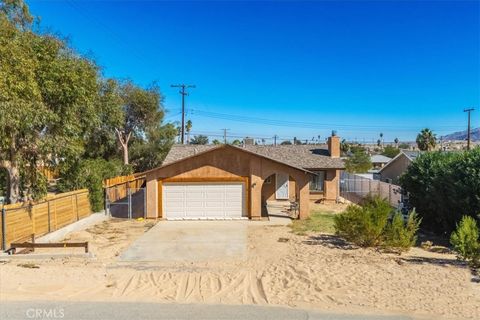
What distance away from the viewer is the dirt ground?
8.20m

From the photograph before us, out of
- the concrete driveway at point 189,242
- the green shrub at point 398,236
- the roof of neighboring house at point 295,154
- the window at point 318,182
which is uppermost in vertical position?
the roof of neighboring house at point 295,154

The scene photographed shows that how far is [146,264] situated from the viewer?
1189cm

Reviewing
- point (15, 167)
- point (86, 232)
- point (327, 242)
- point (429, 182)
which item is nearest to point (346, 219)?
point (327, 242)

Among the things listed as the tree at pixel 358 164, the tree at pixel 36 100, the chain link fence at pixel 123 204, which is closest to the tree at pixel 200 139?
the tree at pixel 358 164

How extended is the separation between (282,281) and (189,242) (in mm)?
6368

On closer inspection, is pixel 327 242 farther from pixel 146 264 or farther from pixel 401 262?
pixel 146 264

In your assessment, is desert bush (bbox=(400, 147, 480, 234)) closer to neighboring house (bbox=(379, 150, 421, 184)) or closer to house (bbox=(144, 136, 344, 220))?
house (bbox=(144, 136, 344, 220))

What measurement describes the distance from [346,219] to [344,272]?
172 inches

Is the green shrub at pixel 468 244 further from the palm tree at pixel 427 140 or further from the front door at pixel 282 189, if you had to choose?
the palm tree at pixel 427 140

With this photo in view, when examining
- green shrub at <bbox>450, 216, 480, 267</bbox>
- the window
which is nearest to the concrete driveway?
green shrub at <bbox>450, 216, 480, 267</bbox>

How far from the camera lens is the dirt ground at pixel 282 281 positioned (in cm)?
820

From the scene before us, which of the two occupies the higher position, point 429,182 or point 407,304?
point 429,182

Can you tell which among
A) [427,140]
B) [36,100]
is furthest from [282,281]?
[427,140]

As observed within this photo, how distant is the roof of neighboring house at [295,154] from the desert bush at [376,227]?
13500 millimetres
